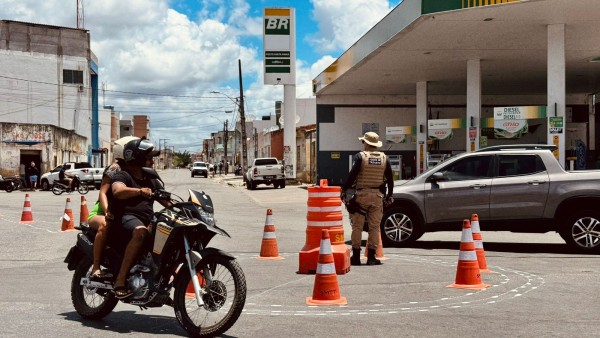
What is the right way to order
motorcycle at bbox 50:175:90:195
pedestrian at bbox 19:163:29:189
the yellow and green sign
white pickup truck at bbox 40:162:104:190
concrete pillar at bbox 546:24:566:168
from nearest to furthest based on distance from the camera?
the yellow and green sign < concrete pillar at bbox 546:24:566:168 < motorcycle at bbox 50:175:90:195 < white pickup truck at bbox 40:162:104:190 < pedestrian at bbox 19:163:29:189

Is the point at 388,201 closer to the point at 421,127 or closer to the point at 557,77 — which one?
the point at 557,77


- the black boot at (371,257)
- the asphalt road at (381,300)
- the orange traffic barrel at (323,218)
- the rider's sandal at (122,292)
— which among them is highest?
the orange traffic barrel at (323,218)

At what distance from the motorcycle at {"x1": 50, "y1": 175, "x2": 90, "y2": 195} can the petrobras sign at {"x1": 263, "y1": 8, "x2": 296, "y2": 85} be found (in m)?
13.9

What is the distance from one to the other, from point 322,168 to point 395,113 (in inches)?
223

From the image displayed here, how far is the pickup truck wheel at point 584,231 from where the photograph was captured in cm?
1216

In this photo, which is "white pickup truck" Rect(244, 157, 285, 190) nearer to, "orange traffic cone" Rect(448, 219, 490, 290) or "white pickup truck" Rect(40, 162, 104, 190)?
"white pickup truck" Rect(40, 162, 104, 190)

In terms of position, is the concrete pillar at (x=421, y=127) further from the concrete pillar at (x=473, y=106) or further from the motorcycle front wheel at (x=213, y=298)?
the motorcycle front wheel at (x=213, y=298)

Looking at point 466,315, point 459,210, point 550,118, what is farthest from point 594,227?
point 550,118

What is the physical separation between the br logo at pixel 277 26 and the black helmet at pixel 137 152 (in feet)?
137

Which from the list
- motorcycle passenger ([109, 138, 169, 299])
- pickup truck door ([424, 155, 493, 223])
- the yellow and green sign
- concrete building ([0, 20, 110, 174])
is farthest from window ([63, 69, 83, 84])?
motorcycle passenger ([109, 138, 169, 299])

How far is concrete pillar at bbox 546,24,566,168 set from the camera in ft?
76.3

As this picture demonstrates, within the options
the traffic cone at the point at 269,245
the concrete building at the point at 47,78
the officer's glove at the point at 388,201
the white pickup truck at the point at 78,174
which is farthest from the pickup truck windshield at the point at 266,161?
the officer's glove at the point at 388,201

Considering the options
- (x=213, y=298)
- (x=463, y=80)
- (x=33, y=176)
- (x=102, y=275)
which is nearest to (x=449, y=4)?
(x=102, y=275)

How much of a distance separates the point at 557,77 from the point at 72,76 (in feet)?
170
